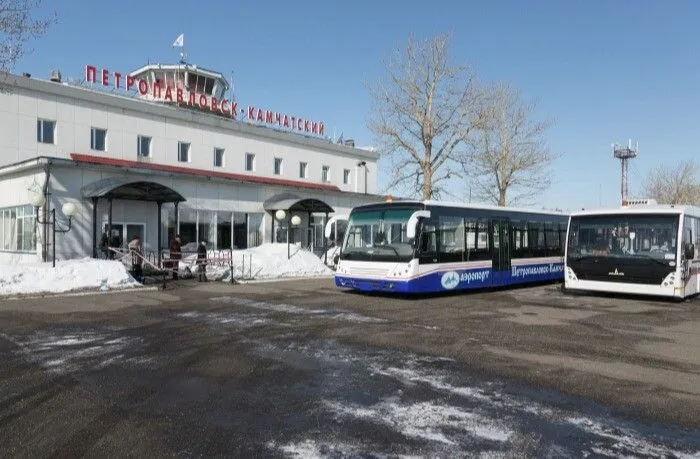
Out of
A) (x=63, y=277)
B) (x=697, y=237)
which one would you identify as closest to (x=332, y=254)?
(x=63, y=277)

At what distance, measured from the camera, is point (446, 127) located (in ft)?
116

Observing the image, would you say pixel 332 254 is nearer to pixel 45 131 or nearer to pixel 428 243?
pixel 45 131

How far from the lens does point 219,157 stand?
36.5 m

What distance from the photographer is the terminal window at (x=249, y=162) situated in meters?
37.9

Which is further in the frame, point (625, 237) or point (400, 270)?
point (625, 237)

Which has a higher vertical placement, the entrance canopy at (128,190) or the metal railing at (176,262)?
the entrance canopy at (128,190)

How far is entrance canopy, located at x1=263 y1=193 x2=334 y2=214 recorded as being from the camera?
1234 inches

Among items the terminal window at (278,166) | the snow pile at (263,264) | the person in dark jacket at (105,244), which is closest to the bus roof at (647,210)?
the snow pile at (263,264)

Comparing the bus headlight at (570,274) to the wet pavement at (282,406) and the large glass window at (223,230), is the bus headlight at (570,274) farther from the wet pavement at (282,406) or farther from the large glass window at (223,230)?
the large glass window at (223,230)

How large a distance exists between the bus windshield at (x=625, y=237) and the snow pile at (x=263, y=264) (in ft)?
38.8

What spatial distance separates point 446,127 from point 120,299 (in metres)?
24.7

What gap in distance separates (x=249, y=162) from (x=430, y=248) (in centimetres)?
2443

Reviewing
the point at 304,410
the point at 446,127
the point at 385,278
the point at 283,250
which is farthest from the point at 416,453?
the point at 446,127

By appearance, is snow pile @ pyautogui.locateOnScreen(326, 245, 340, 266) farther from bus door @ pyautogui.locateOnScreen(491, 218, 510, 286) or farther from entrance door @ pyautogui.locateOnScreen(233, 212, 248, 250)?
bus door @ pyautogui.locateOnScreen(491, 218, 510, 286)
